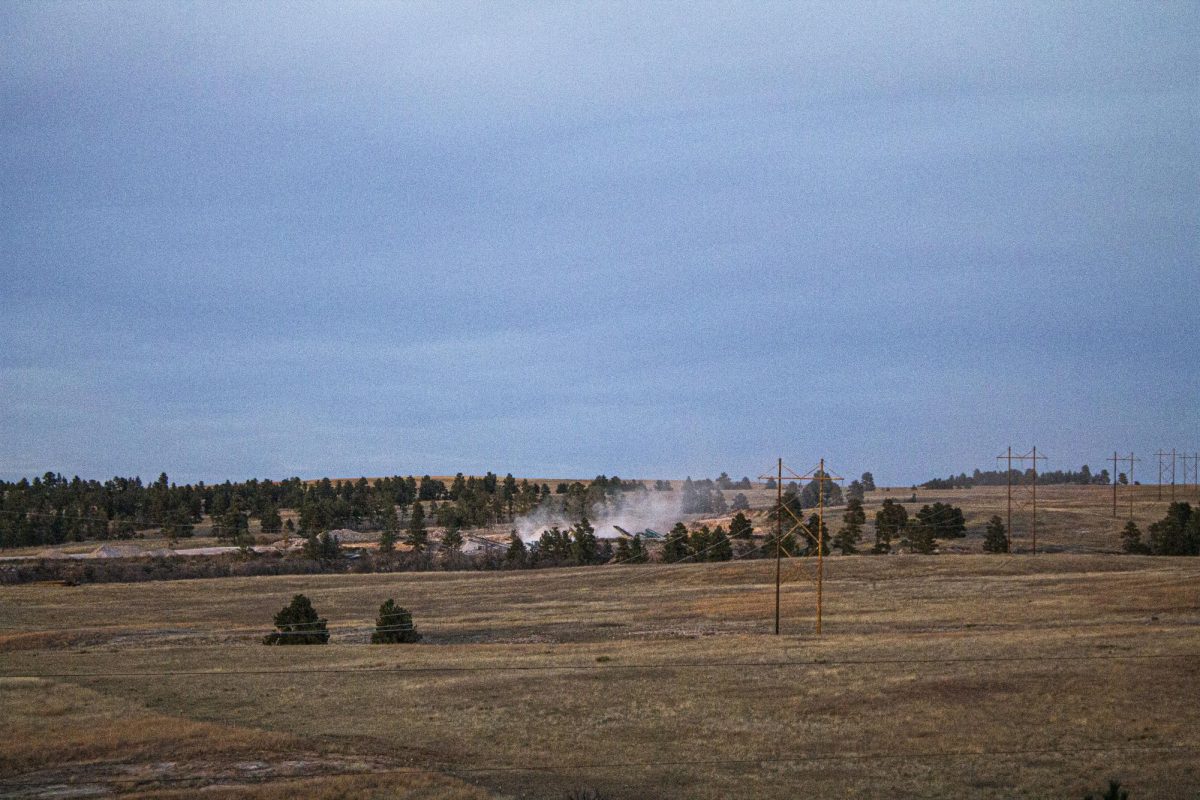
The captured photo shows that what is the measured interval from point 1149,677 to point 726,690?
13.5 meters

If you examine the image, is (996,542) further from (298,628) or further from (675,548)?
(298,628)

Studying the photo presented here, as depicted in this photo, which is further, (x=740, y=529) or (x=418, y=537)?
(x=418, y=537)

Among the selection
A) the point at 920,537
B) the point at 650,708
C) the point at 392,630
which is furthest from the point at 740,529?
the point at 650,708

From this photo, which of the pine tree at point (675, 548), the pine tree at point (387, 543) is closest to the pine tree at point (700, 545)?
the pine tree at point (675, 548)

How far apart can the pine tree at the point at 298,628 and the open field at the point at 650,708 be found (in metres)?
2.72

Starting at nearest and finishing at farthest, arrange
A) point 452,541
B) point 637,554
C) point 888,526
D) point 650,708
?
point 650,708
point 637,554
point 888,526
point 452,541

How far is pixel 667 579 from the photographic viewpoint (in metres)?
98.3

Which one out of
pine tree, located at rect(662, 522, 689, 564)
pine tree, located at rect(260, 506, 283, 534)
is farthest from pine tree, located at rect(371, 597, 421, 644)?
pine tree, located at rect(260, 506, 283, 534)

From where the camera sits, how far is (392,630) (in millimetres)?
61875

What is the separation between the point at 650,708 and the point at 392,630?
99.0 feet

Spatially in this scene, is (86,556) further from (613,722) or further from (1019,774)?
(1019,774)

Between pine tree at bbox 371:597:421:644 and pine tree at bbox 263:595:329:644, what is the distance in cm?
291

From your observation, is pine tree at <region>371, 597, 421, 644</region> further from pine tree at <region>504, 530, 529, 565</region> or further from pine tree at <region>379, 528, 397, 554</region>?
pine tree at <region>379, 528, 397, 554</region>

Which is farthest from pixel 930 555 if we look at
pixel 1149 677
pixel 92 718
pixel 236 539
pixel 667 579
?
pixel 236 539
